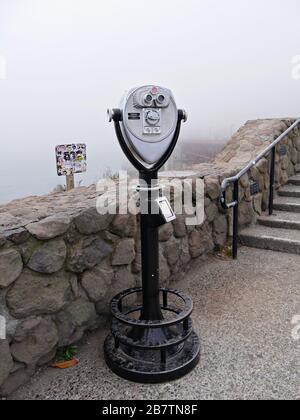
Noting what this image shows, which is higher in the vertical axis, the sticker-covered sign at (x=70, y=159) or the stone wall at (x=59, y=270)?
the sticker-covered sign at (x=70, y=159)

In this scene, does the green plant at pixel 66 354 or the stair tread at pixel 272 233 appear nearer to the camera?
the green plant at pixel 66 354

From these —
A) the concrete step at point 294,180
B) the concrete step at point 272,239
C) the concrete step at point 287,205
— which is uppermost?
the concrete step at point 294,180

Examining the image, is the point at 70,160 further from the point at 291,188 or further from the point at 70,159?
the point at 291,188

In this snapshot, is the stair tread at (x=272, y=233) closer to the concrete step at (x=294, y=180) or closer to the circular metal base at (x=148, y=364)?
the concrete step at (x=294, y=180)

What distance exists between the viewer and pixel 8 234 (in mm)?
1692

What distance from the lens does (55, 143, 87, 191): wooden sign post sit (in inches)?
140

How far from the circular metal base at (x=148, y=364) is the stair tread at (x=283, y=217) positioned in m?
2.35

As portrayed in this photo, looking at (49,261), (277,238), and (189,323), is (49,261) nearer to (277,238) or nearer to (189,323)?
(189,323)

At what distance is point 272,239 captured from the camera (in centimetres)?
357

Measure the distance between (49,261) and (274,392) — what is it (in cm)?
125

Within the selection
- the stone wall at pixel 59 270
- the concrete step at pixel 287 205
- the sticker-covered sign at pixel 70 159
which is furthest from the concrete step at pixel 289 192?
the sticker-covered sign at pixel 70 159

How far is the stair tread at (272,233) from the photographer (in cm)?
356

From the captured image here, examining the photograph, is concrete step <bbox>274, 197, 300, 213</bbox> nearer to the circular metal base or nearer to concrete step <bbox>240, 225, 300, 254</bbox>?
concrete step <bbox>240, 225, 300, 254</bbox>
